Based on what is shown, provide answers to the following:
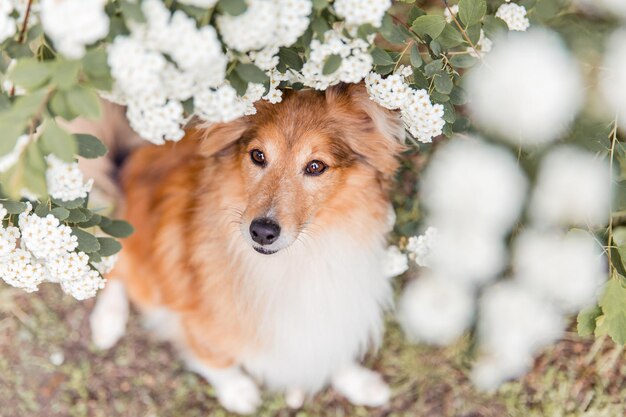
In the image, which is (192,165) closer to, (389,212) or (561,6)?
(389,212)

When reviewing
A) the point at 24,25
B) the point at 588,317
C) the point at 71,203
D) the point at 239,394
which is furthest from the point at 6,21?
the point at 239,394

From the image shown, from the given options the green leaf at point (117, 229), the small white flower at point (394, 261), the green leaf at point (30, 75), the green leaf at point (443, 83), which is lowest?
the small white flower at point (394, 261)

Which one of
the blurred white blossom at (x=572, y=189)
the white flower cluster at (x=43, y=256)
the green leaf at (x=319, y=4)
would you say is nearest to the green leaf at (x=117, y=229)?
the white flower cluster at (x=43, y=256)

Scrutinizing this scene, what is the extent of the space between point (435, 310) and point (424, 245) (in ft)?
2.26

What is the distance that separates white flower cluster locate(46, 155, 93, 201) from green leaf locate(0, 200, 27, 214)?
148mm

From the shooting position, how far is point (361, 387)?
3502mm

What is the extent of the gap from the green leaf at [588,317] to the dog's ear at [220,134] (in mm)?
1519

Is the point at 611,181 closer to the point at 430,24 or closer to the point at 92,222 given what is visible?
the point at 430,24

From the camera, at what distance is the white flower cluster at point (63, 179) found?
177cm

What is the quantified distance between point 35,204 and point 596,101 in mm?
2123

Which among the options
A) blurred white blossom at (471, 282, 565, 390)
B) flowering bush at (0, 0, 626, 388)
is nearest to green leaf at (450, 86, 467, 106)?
flowering bush at (0, 0, 626, 388)

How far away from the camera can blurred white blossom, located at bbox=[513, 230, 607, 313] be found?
7.73 ft

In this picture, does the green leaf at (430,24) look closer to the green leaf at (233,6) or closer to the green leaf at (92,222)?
the green leaf at (233,6)

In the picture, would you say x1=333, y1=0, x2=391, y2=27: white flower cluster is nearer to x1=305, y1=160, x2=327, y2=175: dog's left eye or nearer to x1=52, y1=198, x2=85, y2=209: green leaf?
x1=305, y1=160, x2=327, y2=175: dog's left eye
